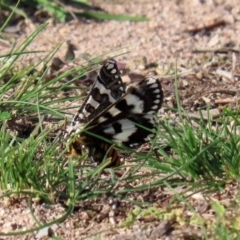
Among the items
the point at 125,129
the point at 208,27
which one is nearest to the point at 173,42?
the point at 208,27

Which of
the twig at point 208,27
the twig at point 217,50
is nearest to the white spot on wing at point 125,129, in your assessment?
the twig at point 217,50

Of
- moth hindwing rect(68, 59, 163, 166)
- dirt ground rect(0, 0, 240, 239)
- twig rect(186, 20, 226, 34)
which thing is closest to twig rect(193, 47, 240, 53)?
dirt ground rect(0, 0, 240, 239)

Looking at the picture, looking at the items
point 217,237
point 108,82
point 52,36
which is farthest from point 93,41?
point 217,237

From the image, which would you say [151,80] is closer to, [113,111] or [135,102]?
[135,102]

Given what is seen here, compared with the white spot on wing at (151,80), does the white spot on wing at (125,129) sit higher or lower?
lower

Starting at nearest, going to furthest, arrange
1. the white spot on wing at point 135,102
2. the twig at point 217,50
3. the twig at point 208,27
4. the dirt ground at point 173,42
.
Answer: the white spot on wing at point 135,102
the dirt ground at point 173,42
the twig at point 217,50
the twig at point 208,27

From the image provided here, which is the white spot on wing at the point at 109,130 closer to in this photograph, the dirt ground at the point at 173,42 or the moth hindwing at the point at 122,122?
the moth hindwing at the point at 122,122

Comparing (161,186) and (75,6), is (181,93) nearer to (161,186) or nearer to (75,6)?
Answer: (161,186)

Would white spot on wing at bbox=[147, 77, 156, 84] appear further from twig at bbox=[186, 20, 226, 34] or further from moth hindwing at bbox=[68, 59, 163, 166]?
twig at bbox=[186, 20, 226, 34]
